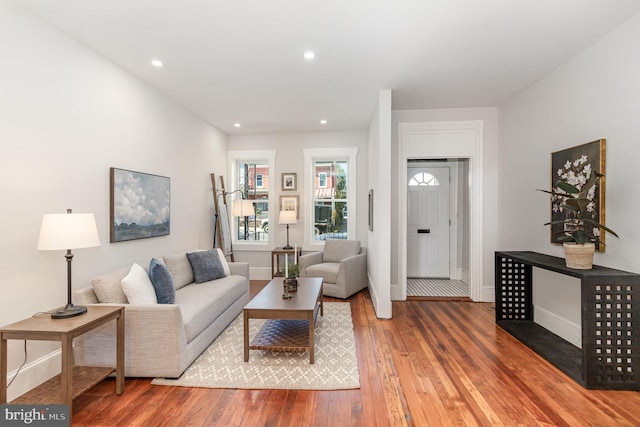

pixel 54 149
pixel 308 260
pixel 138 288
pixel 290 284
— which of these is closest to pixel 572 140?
pixel 290 284

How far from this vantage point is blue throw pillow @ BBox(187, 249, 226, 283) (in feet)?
11.9

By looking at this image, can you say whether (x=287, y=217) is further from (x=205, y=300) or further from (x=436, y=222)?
(x=436, y=222)

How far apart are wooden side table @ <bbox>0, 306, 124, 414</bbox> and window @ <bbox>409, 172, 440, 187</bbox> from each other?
4.95 meters

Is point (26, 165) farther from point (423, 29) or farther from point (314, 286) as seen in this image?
point (423, 29)

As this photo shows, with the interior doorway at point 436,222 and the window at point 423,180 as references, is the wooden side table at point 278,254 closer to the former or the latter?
the interior doorway at point 436,222

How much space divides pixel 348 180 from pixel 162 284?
3.67 meters

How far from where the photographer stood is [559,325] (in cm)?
313

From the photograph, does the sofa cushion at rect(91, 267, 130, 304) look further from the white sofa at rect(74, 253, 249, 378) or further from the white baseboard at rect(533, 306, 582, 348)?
the white baseboard at rect(533, 306, 582, 348)

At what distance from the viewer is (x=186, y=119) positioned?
4266mm

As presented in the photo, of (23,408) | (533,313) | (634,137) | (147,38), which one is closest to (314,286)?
(23,408)

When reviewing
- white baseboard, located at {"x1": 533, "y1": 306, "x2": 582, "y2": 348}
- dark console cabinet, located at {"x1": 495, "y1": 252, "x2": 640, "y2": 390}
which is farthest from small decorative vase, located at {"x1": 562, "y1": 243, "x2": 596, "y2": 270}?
white baseboard, located at {"x1": 533, "y1": 306, "x2": 582, "y2": 348}

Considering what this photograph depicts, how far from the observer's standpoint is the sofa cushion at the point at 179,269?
11.1 ft

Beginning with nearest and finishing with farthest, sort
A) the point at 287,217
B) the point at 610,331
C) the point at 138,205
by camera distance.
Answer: the point at 610,331, the point at 138,205, the point at 287,217

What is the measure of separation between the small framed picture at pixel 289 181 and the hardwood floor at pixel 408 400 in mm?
3452
